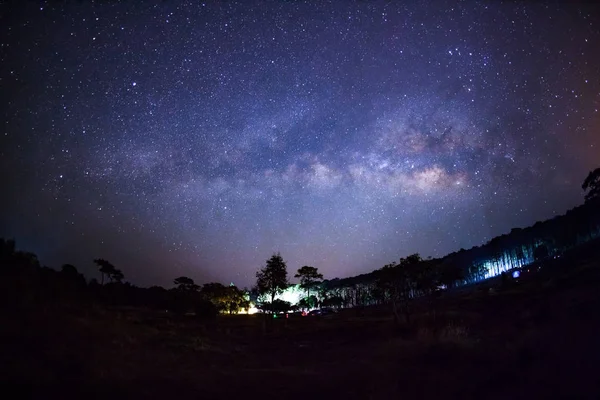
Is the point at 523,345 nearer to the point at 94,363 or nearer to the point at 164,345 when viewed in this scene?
the point at 94,363

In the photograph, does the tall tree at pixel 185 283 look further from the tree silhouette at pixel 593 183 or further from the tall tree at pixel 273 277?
the tree silhouette at pixel 593 183

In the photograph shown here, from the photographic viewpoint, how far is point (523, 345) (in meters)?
12.7

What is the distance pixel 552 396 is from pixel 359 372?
589cm

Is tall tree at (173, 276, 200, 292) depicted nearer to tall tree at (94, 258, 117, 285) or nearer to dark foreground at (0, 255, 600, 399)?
tall tree at (94, 258, 117, 285)

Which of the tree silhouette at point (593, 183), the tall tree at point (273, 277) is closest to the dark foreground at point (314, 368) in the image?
the tall tree at point (273, 277)

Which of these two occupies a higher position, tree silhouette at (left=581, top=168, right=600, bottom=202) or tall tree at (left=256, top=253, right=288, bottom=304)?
tree silhouette at (left=581, top=168, right=600, bottom=202)

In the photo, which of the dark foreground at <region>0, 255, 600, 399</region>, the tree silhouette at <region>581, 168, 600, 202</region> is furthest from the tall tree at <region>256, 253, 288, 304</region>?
the tree silhouette at <region>581, 168, 600, 202</region>

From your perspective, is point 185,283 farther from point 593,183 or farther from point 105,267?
point 593,183

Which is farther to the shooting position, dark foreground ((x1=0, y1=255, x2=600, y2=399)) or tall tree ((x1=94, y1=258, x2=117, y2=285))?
tall tree ((x1=94, y1=258, x2=117, y2=285))

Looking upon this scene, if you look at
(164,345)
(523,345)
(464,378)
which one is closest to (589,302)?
(523,345)

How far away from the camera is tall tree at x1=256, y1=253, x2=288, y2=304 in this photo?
135 ft

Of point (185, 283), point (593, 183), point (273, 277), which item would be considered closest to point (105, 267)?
point (185, 283)

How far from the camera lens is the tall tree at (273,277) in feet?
135

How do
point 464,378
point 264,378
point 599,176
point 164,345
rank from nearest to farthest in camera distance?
point 464,378 → point 264,378 → point 164,345 → point 599,176
